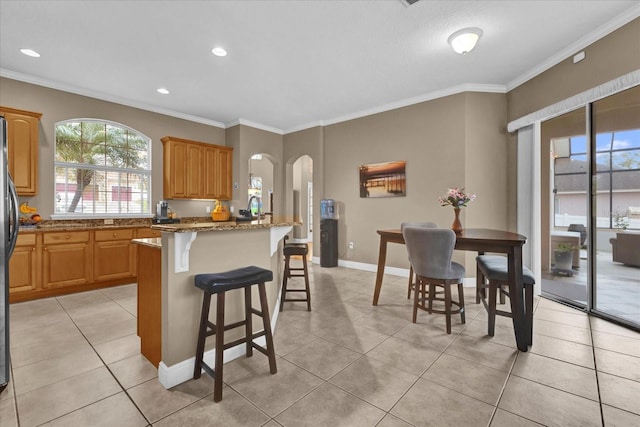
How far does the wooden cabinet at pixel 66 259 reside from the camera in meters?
3.62

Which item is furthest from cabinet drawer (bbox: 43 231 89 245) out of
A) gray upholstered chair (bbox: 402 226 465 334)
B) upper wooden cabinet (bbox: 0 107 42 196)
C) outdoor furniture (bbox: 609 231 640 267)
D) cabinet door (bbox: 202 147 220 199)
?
outdoor furniture (bbox: 609 231 640 267)

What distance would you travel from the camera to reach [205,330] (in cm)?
186

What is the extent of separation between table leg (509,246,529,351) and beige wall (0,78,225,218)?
17.0 feet

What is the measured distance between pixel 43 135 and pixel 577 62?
6703 mm

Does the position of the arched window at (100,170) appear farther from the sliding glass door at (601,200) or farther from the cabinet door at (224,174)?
the sliding glass door at (601,200)

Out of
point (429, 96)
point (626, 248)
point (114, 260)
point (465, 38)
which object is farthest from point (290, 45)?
point (626, 248)

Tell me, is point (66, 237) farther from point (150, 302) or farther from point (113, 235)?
point (150, 302)

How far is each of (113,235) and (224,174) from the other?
221 cm

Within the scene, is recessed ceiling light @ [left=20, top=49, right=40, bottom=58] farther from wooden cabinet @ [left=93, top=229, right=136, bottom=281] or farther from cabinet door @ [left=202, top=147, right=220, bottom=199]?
cabinet door @ [left=202, top=147, right=220, bottom=199]

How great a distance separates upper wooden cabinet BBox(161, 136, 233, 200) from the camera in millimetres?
4973

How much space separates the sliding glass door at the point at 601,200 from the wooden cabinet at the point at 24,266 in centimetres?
649

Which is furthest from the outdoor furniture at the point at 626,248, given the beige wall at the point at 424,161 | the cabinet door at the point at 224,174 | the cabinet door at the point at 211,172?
the cabinet door at the point at 211,172

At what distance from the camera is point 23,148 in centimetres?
364

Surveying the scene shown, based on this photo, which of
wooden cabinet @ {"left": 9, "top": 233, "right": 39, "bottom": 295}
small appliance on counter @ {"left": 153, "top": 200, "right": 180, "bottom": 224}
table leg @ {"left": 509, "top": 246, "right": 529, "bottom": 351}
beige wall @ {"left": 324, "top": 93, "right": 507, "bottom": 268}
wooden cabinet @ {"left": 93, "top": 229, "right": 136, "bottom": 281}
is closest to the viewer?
table leg @ {"left": 509, "top": 246, "right": 529, "bottom": 351}
